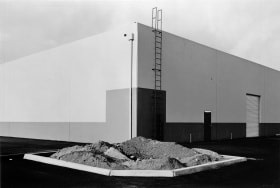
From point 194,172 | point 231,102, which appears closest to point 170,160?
point 194,172

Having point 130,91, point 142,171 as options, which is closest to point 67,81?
point 130,91

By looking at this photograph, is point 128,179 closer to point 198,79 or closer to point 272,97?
point 198,79

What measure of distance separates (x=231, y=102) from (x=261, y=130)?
7016 millimetres

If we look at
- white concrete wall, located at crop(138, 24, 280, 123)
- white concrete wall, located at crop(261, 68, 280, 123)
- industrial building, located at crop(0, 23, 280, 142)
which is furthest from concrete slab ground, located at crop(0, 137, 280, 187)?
white concrete wall, located at crop(261, 68, 280, 123)

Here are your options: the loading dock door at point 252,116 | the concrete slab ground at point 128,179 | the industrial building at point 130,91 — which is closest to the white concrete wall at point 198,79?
the industrial building at point 130,91

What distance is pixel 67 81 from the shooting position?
77.6ft

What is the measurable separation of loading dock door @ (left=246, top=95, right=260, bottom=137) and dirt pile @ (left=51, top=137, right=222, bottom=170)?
17.9 m

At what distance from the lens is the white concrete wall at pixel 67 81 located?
20.3 m

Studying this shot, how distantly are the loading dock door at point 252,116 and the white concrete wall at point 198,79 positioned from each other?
Result: 2.04ft

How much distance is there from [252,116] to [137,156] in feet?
66.8

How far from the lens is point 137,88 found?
19.0 m

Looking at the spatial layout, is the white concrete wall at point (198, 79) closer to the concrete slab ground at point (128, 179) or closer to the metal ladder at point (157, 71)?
the metal ladder at point (157, 71)

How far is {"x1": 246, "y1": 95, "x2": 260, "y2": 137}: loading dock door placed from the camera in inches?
1182

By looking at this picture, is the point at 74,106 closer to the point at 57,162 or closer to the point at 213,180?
the point at 57,162
